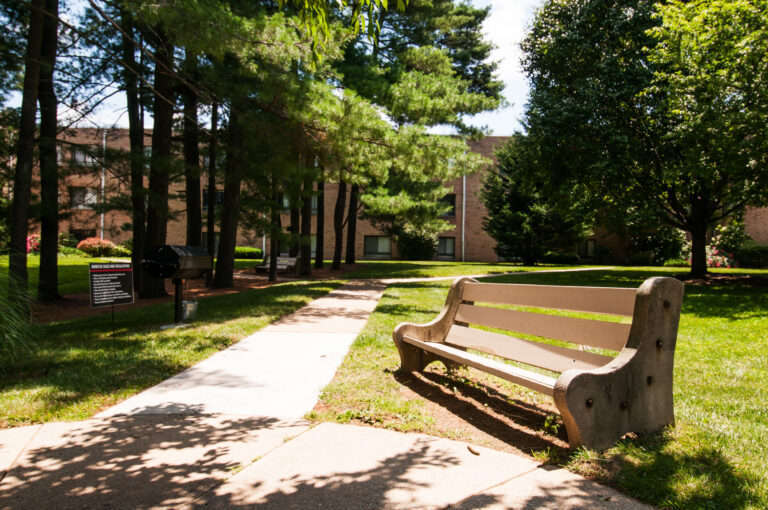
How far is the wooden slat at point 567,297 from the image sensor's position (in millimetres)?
3191

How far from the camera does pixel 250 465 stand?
2863 millimetres

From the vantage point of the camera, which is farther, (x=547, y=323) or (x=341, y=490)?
(x=547, y=323)

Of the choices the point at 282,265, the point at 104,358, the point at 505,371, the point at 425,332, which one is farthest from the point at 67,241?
the point at 505,371

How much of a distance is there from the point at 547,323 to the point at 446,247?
37067mm

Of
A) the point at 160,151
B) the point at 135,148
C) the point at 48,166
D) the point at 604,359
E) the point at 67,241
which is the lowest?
the point at 604,359

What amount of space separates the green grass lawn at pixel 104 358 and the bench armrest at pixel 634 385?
349cm

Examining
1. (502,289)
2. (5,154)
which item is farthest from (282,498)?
(5,154)

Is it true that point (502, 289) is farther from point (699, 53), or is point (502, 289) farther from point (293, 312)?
point (699, 53)

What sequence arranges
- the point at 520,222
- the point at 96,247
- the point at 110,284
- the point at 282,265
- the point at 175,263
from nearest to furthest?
the point at 110,284
the point at 175,263
the point at 282,265
the point at 520,222
the point at 96,247

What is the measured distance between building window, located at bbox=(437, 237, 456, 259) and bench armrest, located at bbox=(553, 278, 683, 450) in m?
37.2

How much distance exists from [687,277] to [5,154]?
20.8m

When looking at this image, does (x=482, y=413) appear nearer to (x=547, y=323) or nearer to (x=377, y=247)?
(x=547, y=323)

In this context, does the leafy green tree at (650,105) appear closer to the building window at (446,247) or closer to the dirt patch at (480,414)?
the dirt patch at (480,414)

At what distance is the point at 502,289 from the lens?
4.22 metres
